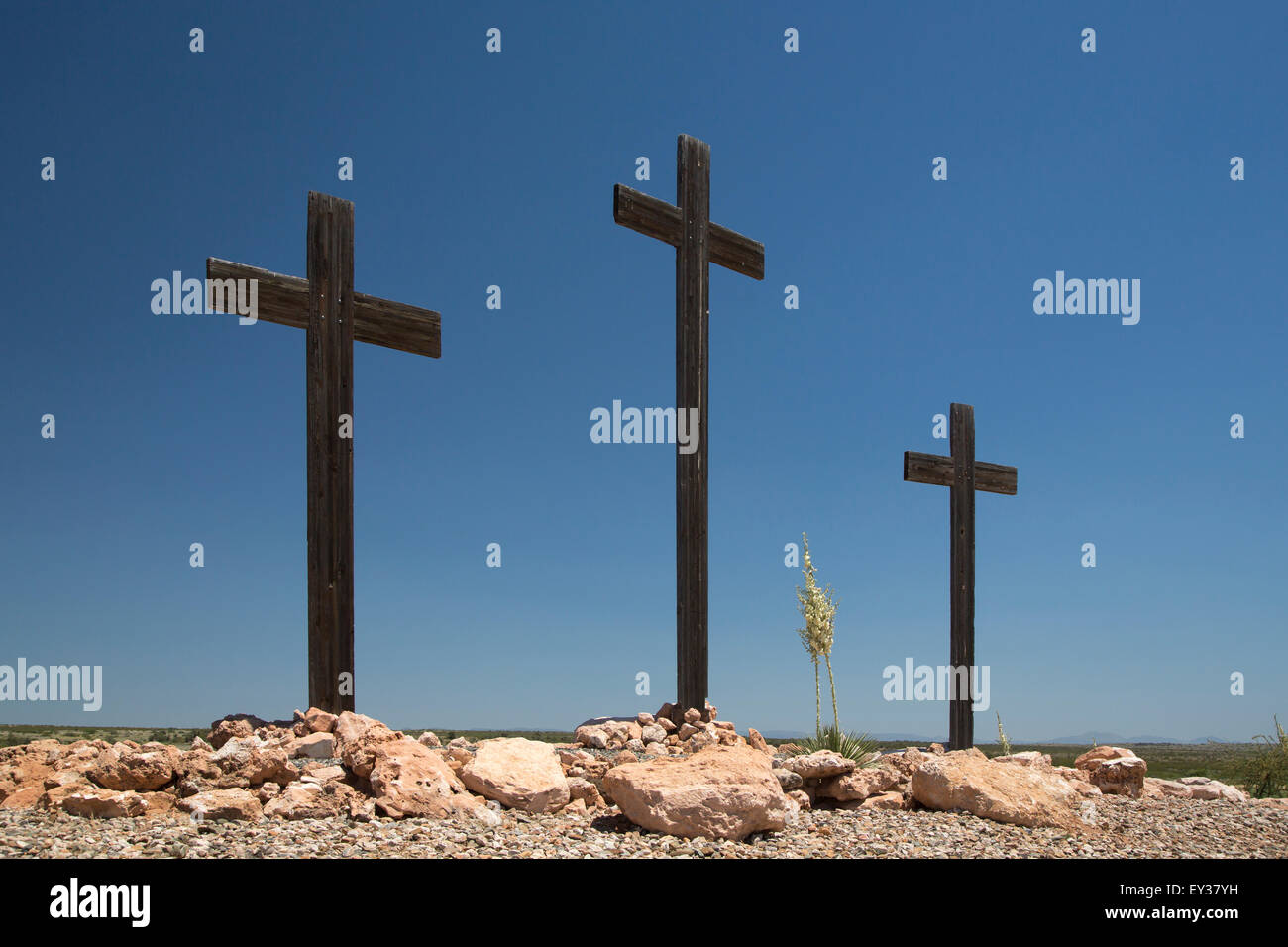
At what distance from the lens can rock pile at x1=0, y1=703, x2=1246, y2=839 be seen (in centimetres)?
569

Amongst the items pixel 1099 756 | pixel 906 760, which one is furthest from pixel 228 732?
pixel 1099 756

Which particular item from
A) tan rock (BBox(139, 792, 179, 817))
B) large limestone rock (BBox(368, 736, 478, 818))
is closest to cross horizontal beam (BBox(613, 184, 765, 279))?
large limestone rock (BBox(368, 736, 478, 818))

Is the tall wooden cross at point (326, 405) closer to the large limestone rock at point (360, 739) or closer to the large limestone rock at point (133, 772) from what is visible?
the large limestone rock at point (360, 739)

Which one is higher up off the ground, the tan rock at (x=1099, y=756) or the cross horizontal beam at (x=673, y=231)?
the cross horizontal beam at (x=673, y=231)

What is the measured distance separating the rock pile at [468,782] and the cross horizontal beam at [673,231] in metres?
5.30

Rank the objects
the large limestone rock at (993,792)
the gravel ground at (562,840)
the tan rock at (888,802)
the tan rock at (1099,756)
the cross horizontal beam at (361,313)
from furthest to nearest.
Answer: the tan rock at (1099,756), the cross horizontal beam at (361,313), the tan rock at (888,802), the large limestone rock at (993,792), the gravel ground at (562,840)

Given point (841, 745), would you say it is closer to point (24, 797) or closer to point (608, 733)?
point (608, 733)

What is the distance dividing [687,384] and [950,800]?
4813 mm

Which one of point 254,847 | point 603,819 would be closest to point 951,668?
point 603,819

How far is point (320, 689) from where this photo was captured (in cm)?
837

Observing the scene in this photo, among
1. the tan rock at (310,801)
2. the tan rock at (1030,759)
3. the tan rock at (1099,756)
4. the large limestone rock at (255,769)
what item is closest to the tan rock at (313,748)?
the large limestone rock at (255,769)

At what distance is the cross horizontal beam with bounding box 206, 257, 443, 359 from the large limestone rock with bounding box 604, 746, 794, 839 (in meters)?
4.86

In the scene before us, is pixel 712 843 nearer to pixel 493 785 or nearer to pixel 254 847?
pixel 493 785

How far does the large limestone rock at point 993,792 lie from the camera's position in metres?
6.91
